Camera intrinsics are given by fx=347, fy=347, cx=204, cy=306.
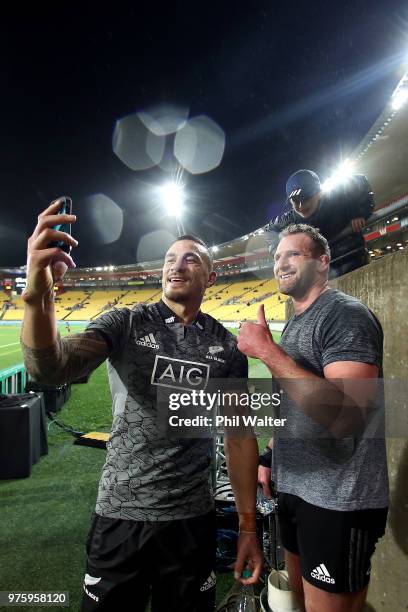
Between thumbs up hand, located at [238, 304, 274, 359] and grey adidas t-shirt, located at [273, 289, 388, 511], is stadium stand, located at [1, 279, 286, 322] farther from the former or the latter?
thumbs up hand, located at [238, 304, 274, 359]

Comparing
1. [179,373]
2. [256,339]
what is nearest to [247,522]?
[179,373]

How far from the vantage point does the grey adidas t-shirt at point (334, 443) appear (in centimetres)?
160

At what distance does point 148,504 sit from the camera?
1.67 metres

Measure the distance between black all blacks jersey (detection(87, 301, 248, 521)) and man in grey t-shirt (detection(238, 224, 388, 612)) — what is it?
13.1 inches

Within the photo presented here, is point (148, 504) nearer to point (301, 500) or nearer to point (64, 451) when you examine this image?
point (301, 500)

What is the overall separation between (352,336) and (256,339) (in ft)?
1.43

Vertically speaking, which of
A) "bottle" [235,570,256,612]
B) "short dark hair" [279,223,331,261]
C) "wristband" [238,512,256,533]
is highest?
"short dark hair" [279,223,331,261]

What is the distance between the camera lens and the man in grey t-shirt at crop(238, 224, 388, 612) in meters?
1.53

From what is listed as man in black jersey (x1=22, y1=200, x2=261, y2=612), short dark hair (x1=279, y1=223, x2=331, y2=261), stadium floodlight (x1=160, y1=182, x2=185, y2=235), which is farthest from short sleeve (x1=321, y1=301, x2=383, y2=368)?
stadium floodlight (x1=160, y1=182, x2=185, y2=235)

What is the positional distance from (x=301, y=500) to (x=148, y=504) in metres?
0.79

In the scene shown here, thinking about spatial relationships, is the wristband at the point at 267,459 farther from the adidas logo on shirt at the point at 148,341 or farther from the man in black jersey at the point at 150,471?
the adidas logo on shirt at the point at 148,341

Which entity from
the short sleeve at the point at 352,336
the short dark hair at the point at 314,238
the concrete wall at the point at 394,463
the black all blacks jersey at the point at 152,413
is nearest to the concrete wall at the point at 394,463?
the concrete wall at the point at 394,463

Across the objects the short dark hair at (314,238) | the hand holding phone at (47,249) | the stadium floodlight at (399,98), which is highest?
the stadium floodlight at (399,98)

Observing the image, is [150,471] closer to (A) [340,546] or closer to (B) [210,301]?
(A) [340,546]
